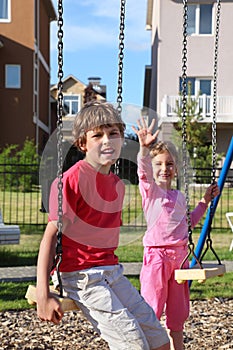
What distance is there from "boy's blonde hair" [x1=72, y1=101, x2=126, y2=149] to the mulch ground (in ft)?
6.15

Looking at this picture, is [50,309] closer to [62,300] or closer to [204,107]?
[62,300]

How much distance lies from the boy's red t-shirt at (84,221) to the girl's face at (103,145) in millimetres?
61

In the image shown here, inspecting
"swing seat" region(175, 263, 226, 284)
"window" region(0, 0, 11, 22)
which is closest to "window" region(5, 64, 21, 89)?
"window" region(0, 0, 11, 22)

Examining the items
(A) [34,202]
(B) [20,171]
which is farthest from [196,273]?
(B) [20,171]

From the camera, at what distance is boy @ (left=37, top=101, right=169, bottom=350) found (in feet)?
8.17

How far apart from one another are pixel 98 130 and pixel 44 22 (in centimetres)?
2562

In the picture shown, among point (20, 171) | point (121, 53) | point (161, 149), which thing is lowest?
point (20, 171)

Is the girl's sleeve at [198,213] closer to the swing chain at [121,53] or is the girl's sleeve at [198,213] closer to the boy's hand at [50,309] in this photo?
the swing chain at [121,53]

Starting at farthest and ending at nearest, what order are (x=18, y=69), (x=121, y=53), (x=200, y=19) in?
(x=18, y=69)
(x=200, y=19)
(x=121, y=53)

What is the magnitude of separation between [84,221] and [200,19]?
2062cm

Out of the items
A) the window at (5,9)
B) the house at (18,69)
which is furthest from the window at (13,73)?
the window at (5,9)

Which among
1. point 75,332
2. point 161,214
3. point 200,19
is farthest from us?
point 200,19

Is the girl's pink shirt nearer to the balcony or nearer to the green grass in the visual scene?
the green grass

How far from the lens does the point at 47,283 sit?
2412mm
